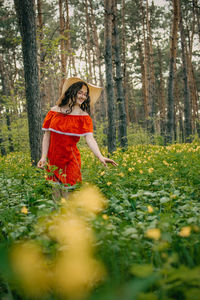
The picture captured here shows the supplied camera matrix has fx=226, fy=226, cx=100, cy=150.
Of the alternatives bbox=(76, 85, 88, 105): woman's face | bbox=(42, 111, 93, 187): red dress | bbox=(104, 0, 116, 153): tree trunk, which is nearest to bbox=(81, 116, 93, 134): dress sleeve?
bbox=(42, 111, 93, 187): red dress

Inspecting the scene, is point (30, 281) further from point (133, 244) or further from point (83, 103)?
point (83, 103)

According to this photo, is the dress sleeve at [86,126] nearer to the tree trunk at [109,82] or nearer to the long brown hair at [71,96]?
the long brown hair at [71,96]

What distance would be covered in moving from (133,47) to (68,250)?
2454cm

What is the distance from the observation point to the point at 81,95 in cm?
321

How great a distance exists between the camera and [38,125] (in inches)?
231

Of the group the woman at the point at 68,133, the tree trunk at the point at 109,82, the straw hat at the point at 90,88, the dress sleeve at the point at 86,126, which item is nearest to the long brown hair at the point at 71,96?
the woman at the point at 68,133

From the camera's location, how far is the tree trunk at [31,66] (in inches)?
209

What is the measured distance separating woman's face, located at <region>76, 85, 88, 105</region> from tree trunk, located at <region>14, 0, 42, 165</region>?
2.88 metres

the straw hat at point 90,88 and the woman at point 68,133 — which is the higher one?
the straw hat at point 90,88

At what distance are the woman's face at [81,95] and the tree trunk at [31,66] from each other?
9.45ft

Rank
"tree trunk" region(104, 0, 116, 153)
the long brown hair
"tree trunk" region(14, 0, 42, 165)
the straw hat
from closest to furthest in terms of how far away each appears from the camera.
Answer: the long brown hair, the straw hat, "tree trunk" region(14, 0, 42, 165), "tree trunk" region(104, 0, 116, 153)

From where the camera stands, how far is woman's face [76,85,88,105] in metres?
3.19

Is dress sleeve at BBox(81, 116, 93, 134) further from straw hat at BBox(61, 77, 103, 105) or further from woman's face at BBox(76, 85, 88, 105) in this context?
straw hat at BBox(61, 77, 103, 105)

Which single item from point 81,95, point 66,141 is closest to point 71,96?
point 81,95
